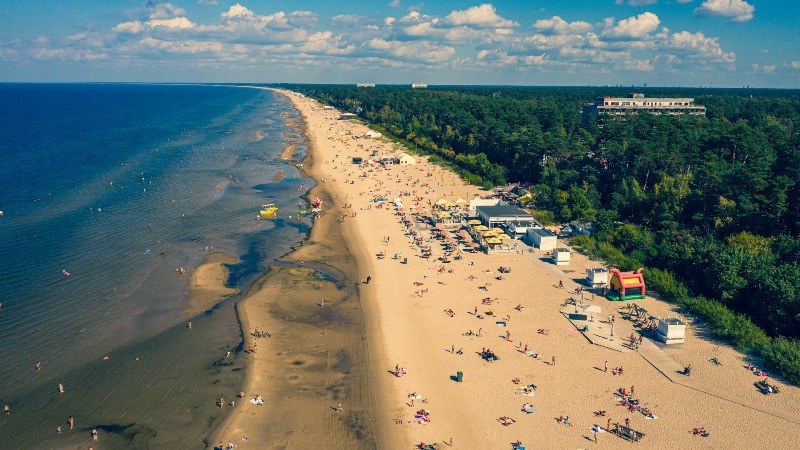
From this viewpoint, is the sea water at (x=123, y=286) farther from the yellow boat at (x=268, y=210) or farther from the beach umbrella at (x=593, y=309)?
the beach umbrella at (x=593, y=309)

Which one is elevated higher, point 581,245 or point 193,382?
point 581,245

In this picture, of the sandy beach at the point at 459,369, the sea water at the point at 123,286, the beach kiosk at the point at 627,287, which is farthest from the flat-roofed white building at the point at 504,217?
the sea water at the point at 123,286

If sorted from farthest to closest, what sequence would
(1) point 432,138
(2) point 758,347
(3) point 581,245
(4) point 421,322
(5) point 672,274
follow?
(1) point 432,138 → (3) point 581,245 → (5) point 672,274 → (4) point 421,322 → (2) point 758,347

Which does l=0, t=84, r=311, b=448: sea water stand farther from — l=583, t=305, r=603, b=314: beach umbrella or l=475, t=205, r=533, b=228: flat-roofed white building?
A: l=583, t=305, r=603, b=314: beach umbrella

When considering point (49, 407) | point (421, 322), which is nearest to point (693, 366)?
point (421, 322)

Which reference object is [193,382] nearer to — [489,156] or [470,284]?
[470,284]

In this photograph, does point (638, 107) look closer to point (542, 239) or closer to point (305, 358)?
point (542, 239)
